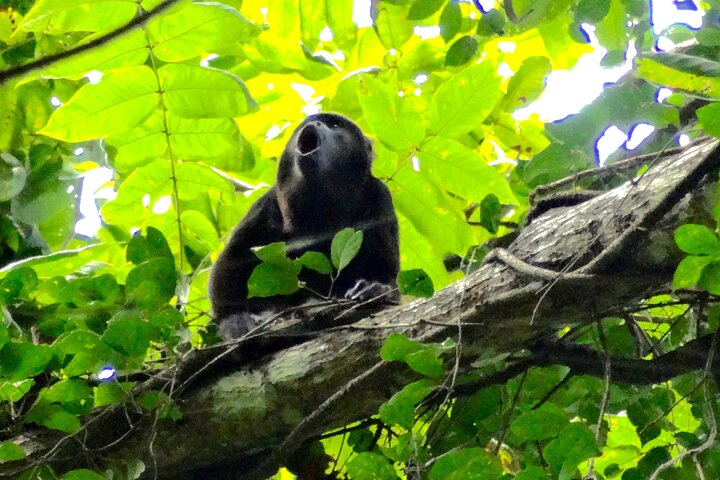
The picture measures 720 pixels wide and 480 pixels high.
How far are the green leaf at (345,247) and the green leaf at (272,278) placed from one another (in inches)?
3.5

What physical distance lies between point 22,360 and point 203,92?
0.74 m

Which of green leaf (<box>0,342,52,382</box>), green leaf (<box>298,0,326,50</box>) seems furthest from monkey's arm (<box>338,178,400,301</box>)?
green leaf (<box>0,342,52,382</box>)

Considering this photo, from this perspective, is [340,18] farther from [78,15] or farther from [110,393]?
[110,393]

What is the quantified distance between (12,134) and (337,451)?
4.56 ft

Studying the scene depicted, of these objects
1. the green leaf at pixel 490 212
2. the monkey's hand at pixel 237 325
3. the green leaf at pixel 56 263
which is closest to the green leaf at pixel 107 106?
the green leaf at pixel 56 263

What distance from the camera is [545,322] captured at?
1.65 m

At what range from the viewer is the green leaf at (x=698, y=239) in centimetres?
133

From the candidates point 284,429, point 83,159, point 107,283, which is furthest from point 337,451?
point 83,159

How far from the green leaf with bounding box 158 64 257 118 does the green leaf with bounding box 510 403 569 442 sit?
0.97 m

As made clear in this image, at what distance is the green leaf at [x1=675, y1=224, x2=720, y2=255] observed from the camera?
4.36ft

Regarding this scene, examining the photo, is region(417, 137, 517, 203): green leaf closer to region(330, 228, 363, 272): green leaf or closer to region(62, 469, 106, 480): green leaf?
region(330, 228, 363, 272): green leaf

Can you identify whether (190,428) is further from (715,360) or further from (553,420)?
(715,360)

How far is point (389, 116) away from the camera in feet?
6.73

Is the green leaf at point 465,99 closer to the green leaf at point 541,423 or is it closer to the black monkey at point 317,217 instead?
the black monkey at point 317,217
